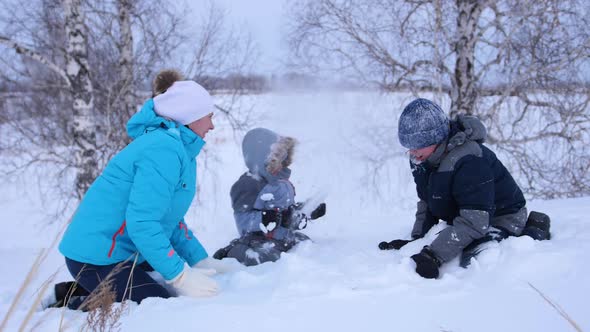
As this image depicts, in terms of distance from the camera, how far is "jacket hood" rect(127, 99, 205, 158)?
2.19 metres

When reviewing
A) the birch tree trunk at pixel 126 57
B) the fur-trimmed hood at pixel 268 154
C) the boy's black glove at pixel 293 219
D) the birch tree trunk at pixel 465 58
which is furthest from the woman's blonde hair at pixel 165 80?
the birch tree trunk at pixel 465 58

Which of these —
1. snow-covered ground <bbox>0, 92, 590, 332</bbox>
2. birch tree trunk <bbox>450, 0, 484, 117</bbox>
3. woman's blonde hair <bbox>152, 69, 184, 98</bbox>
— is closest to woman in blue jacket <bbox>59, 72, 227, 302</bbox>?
snow-covered ground <bbox>0, 92, 590, 332</bbox>

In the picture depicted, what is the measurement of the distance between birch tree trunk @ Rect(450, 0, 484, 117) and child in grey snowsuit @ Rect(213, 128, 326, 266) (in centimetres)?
338

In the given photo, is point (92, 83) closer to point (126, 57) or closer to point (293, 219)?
point (126, 57)

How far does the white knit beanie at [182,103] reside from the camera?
2232 millimetres

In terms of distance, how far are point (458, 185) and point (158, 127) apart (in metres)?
1.64

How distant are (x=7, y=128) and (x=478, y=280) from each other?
6754 millimetres

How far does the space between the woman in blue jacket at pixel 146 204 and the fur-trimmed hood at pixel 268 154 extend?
94cm

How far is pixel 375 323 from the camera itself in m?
1.57

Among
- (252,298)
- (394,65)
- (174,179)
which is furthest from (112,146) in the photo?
(252,298)

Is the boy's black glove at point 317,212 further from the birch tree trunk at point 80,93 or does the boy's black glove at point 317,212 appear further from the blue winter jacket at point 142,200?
the birch tree trunk at point 80,93

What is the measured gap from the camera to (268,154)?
10.6ft

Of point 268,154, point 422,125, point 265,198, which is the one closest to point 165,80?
point 268,154

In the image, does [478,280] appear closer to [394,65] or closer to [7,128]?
[394,65]
